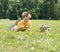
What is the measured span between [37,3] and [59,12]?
42.0 feet

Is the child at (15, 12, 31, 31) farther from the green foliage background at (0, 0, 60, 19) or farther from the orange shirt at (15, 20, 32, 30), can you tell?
the green foliage background at (0, 0, 60, 19)

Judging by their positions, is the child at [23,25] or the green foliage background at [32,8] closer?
the child at [23,25]

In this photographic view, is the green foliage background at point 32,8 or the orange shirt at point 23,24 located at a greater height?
the orange shirt at point 23,24

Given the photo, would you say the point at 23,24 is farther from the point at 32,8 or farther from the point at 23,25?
the point at 32,8

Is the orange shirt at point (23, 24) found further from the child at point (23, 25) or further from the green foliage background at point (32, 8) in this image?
the green foliage background at point (32, 8)

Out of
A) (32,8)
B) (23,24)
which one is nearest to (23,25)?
(23,24)

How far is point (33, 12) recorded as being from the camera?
98.4 metres

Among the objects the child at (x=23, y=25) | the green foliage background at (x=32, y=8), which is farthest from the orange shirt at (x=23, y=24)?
the green foliage background at (x=32, y=8)

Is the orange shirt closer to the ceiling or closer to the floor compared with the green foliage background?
closer to the ceiling

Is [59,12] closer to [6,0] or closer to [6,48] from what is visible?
[6,0]

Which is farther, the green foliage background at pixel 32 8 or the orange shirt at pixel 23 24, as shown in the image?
the green foliage background at pixel 32 8

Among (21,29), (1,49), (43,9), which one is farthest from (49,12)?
(1,49)

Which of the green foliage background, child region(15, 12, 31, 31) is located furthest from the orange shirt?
the green foliage background

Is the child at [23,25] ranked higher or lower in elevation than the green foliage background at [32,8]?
higher
